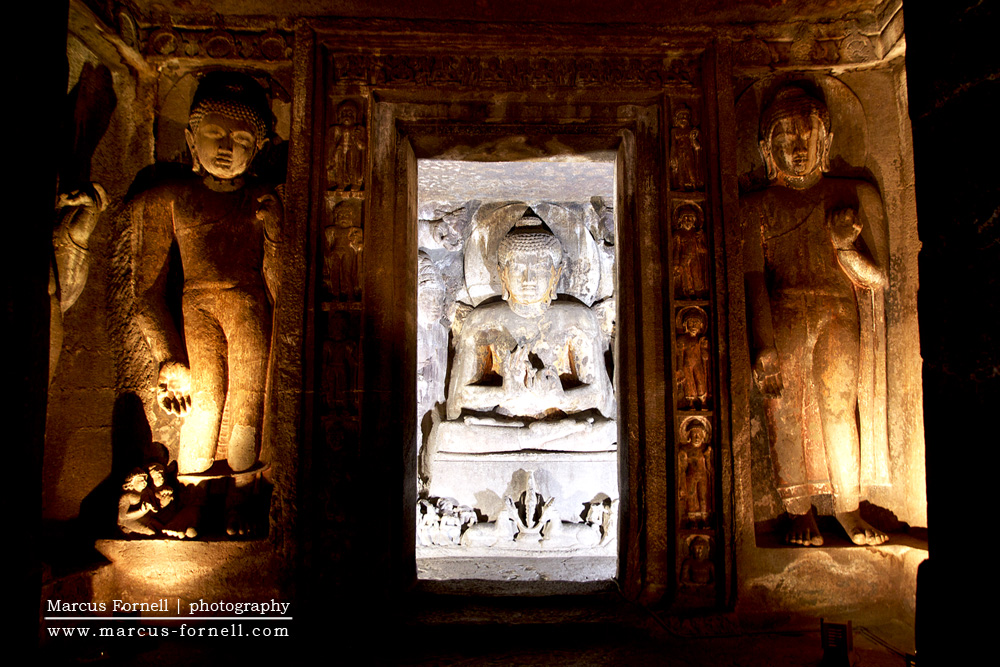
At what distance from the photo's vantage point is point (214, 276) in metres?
3.45

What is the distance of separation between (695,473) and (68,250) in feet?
12.5

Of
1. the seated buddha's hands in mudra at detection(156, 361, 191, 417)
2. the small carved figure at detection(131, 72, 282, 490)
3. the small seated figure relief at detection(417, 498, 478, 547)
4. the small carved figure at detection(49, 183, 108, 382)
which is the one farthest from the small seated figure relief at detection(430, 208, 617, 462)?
the small carved figure at detection(49, 183, 108, 382)

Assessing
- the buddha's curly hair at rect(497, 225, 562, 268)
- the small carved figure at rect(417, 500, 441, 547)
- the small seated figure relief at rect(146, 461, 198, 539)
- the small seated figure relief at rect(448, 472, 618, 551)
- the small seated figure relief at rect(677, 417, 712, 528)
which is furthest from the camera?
the buddha's curly hair at rect(497, 225, 562, 268)

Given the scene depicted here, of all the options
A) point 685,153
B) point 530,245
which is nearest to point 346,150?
point 685,153

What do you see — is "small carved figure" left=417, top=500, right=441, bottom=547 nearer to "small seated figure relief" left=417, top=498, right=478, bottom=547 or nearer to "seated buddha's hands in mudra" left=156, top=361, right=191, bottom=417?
"small seated figure relief" left=417, top=498, right=478, bottom=547

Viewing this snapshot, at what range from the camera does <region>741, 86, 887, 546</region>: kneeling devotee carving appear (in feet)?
11.2

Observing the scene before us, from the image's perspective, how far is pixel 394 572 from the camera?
3363mm

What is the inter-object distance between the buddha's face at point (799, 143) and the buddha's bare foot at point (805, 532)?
2101 mm

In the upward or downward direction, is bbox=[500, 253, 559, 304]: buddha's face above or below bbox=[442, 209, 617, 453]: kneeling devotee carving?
above

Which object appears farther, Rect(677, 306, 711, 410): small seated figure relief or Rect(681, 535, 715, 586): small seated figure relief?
Rect(677, 306, 711, 410): small seated figure relief

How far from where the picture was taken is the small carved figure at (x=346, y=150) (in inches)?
138

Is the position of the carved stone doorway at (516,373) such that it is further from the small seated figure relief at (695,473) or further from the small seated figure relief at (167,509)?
the small seated figure relief at (167,509)

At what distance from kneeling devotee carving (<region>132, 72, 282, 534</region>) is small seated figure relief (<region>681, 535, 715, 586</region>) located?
259 centimetres

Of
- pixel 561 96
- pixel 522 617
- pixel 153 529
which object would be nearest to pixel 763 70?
pixel 561 96
